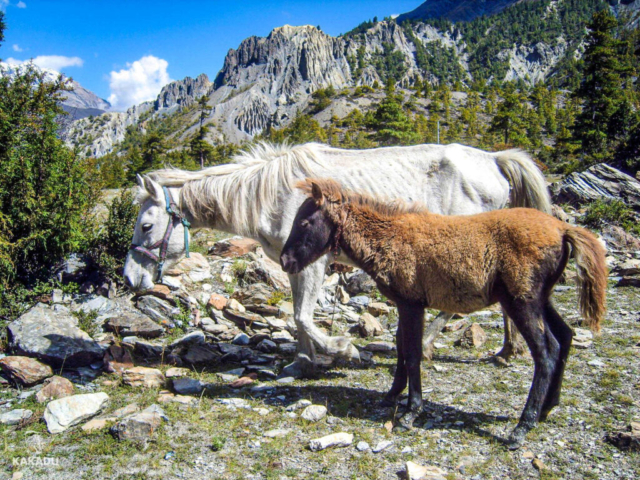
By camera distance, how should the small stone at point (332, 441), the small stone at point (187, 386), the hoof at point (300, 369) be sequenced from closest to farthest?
the small stone at point (332, 441) < the small stone at point (187, 386) < the hoof at point (300, 369)

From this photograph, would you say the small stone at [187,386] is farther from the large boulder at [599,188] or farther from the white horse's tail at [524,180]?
the large boulder at [599,188]

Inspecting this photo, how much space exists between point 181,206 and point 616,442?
5.62 m

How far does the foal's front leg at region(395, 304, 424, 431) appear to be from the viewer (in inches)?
157

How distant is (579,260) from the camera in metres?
3.48

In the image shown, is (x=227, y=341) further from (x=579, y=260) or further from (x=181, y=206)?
(x=579, y=260)

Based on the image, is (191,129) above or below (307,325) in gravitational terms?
above

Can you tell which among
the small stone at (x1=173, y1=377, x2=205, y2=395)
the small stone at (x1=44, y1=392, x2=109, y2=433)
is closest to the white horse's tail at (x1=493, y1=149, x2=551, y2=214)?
the small stone at (x1=173, y1=377, x2=205, y2=395)

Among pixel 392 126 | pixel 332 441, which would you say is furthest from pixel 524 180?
pixel 392 126

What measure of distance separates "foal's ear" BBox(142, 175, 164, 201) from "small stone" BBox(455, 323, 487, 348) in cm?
504

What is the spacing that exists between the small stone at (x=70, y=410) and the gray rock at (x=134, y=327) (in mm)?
2276

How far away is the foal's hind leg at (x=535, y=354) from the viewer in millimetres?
3562

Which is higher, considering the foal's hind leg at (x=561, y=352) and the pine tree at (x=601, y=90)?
the pine tree at (x=601, y=90)

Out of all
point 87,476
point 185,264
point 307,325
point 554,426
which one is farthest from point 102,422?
point 185,264

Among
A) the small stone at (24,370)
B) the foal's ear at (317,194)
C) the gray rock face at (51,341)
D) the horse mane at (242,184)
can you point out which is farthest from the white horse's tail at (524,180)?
the small stone at (24,370)
